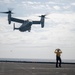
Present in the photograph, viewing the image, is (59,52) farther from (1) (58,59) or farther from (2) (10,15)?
(2) (10,15)

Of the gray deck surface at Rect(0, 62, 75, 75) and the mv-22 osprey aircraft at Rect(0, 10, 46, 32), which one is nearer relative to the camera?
the gray deck surface at Rect(0, 62, 75, 75)

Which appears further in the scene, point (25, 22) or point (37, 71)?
point (25, 22)

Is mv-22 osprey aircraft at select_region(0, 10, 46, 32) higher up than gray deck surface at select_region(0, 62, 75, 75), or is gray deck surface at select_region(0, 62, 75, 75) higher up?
mv-22 osprey aircraft at select_region(0, 10, 46, 32)

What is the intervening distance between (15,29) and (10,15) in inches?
396

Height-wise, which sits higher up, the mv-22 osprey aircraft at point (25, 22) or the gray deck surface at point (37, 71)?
the mv-22 osprey aircraft at point (25, 22)

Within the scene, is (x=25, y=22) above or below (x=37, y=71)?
above

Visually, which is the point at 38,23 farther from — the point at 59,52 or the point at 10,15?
the point at 59,52

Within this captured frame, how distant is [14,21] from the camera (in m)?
109

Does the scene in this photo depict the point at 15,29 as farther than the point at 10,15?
No

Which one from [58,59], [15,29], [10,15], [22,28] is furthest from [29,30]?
[58,59]

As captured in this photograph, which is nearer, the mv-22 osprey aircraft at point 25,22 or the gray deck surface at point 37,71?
the gray deck surface at point 37,71

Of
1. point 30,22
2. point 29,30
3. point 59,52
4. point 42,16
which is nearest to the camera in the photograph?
point 59,52

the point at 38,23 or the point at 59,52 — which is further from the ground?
the point at 38,23

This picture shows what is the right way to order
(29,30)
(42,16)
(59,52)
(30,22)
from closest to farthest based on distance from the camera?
(59,52)
(29,30)
(30,22)
(42,16)
